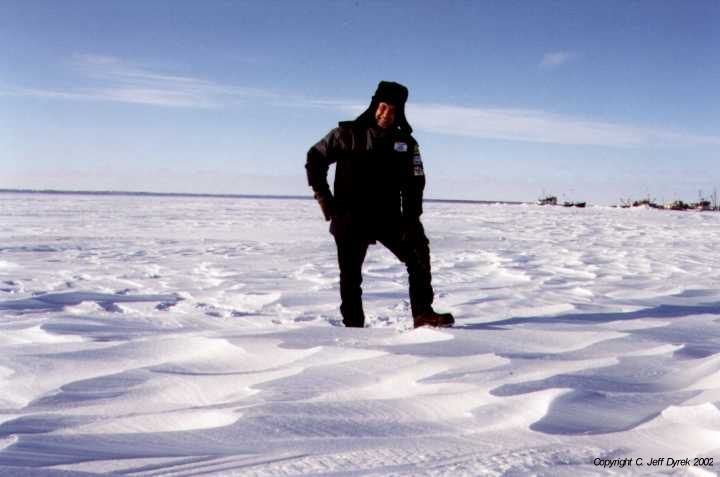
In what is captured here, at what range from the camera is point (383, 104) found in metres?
3.46

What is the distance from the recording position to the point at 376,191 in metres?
3.54

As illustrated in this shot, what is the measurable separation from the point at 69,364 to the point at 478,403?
1691mm

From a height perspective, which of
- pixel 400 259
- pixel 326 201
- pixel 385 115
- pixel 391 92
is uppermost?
pixel 391 92

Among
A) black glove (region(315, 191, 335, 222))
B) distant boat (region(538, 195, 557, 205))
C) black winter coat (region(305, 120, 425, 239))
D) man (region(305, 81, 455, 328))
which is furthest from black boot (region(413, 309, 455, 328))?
distant boat (region(538, 195, 557, 205))

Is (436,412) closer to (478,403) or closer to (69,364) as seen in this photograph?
(478,403)

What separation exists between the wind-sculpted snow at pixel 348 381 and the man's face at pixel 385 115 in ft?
3.74

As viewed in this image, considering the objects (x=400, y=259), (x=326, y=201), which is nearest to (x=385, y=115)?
(x=326, y=201)

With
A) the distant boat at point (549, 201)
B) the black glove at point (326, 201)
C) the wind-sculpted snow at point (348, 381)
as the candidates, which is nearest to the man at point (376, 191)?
the black glove at point (326, 201)

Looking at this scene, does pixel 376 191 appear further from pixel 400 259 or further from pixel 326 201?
pixel 400 259

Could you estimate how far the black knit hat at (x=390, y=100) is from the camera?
346cm

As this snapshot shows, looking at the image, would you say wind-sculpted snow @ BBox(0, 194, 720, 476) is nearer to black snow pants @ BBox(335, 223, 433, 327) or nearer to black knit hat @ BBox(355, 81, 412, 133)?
black snow pants @ BBox(335, 223, 433, 327)

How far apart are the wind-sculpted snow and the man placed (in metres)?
0.37

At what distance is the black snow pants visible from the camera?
11.7 feet

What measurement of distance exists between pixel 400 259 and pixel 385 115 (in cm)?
82
